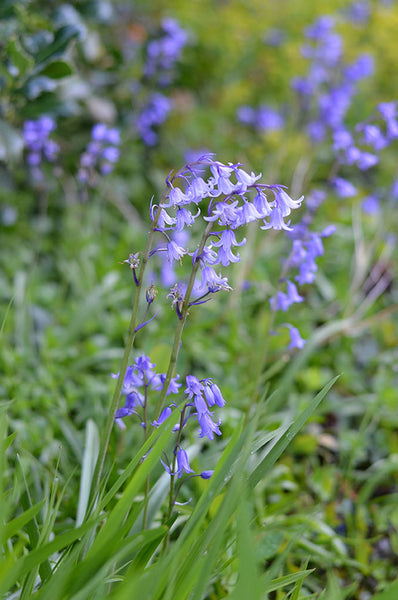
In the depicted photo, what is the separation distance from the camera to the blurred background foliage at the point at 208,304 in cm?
261

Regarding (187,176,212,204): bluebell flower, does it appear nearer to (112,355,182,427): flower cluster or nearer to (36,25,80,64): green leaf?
(112,355,182,427): flower cluster

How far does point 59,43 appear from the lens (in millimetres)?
2982

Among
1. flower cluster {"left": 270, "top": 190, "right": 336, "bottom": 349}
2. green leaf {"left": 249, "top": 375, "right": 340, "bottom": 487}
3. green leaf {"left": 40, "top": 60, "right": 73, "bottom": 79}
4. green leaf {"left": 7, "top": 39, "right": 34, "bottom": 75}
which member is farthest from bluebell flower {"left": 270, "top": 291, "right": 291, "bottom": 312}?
green leaf {"left": 7, "top": 39, "right": 34, "bottom": 75}

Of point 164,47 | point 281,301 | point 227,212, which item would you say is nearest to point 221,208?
point 227,212

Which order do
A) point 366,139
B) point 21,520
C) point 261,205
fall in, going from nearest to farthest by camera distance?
point 21,520
point 261,205
point 366,139

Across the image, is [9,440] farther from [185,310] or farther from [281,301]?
[281,301]

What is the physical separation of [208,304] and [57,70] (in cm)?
158

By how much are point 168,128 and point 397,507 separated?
3.88 meters

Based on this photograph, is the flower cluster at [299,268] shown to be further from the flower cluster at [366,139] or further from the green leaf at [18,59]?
the green leaf at [18,59]

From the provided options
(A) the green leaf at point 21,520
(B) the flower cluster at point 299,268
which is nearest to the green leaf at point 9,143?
(B) the flower cluster at point 299,268

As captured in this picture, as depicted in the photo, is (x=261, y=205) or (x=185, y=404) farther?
(x=185, y=404)

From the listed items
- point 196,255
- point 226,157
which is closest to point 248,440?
point 196,255

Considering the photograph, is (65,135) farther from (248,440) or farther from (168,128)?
(248,440)

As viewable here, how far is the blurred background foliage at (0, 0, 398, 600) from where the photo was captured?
103 inches
